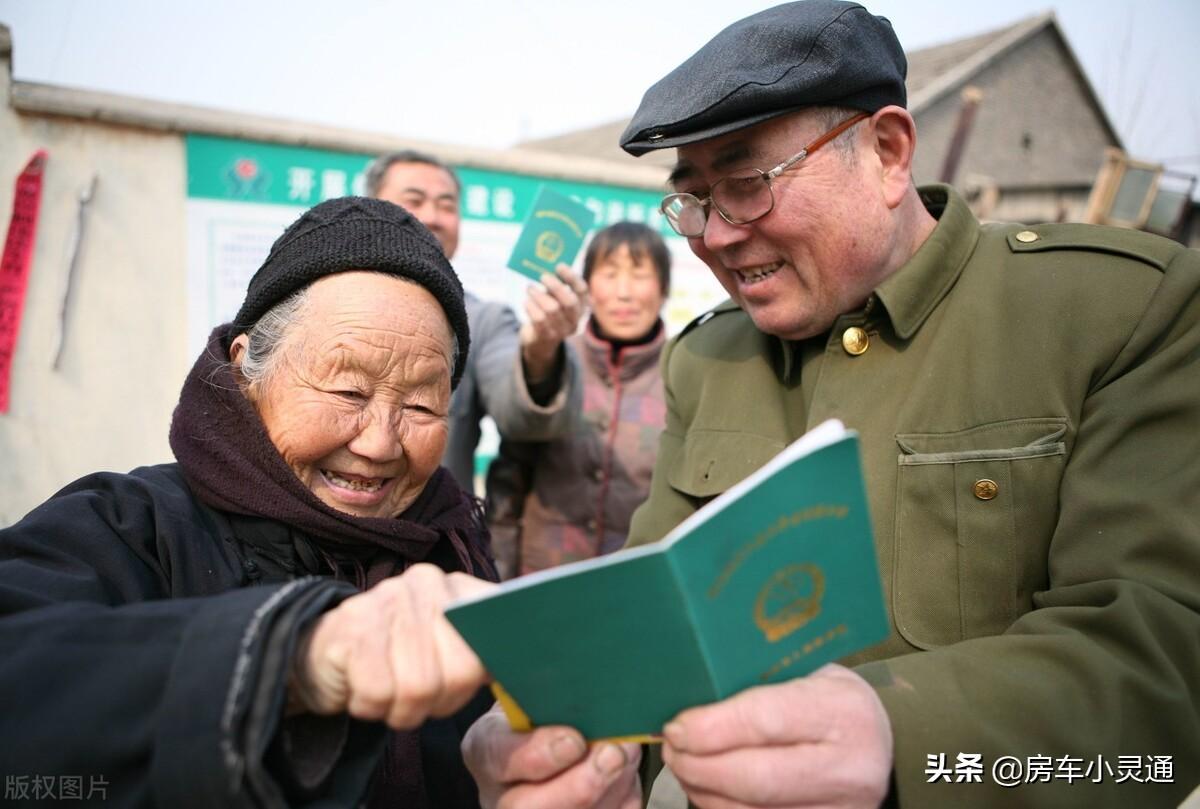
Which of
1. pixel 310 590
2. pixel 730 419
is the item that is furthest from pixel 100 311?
pixel 310 590

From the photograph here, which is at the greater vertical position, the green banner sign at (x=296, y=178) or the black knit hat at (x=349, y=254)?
the green banner sign at (x=296, y=178)

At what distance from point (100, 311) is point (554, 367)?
8.17 feet

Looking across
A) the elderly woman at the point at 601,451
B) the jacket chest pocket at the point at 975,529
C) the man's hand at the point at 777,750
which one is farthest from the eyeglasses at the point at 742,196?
the elderly woman at the point at 601,451

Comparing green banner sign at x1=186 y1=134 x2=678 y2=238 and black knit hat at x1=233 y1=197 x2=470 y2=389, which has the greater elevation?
green banner sign at x1=186 y1=134 x2=678 y2=238

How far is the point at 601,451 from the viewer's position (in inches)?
150

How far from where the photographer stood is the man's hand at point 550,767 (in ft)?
3.95

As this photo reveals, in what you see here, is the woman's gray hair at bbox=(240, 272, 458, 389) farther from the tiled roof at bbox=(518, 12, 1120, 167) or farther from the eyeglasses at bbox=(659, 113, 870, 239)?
the tiled roof at bbox=(518, 12, 1120, 167)

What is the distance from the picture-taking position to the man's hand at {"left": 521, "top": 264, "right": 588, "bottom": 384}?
11.0 feet

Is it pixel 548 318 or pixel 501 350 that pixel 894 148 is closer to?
pixel 548 318

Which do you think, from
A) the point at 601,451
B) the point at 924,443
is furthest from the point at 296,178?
the point at 924,443

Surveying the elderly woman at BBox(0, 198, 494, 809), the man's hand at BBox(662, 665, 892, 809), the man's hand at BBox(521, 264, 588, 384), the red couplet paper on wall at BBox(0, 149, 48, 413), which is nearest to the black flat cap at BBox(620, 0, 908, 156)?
the elderly woman at BBox(0, 198, 494, 809)

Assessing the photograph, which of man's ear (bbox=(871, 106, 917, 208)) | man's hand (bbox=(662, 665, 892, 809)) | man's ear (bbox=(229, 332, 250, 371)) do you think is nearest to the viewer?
man's hand (bbox=(662, 665, 892, 809))

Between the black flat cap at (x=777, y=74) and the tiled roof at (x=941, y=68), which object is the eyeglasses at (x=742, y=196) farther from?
the tiled roof at (x=941, y=68)

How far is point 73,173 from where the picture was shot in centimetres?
419
